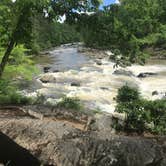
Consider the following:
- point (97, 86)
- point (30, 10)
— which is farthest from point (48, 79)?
point (30, 10)

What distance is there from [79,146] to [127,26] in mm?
5339

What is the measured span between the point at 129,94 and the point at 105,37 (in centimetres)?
580

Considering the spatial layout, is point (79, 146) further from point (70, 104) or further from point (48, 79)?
point (48, 79)

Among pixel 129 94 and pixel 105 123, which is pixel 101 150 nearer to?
pixel 105 123

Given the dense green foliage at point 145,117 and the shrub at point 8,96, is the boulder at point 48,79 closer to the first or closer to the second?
the shrub at point 8,96

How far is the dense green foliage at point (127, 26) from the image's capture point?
12352 mm

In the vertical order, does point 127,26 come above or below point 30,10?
below

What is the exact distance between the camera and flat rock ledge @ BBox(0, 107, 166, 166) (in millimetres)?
9040

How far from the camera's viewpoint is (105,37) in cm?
1366

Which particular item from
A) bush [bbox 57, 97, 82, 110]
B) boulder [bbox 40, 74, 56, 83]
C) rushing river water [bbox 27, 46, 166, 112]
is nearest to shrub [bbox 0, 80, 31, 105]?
bush [bbox 57, 97, 82, 110]

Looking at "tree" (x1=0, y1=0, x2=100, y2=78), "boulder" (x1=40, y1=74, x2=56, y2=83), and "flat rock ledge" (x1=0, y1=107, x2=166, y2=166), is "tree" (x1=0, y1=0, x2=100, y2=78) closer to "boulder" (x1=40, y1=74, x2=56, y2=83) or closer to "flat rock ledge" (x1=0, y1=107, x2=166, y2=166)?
"flat rock ledge" (x1=0, y1=107, x2=166, y2=166)

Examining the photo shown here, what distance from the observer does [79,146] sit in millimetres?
9336

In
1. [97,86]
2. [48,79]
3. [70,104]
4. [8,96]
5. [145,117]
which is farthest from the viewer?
[48,79]

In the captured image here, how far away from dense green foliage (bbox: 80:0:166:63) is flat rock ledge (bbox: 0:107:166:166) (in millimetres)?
3845
